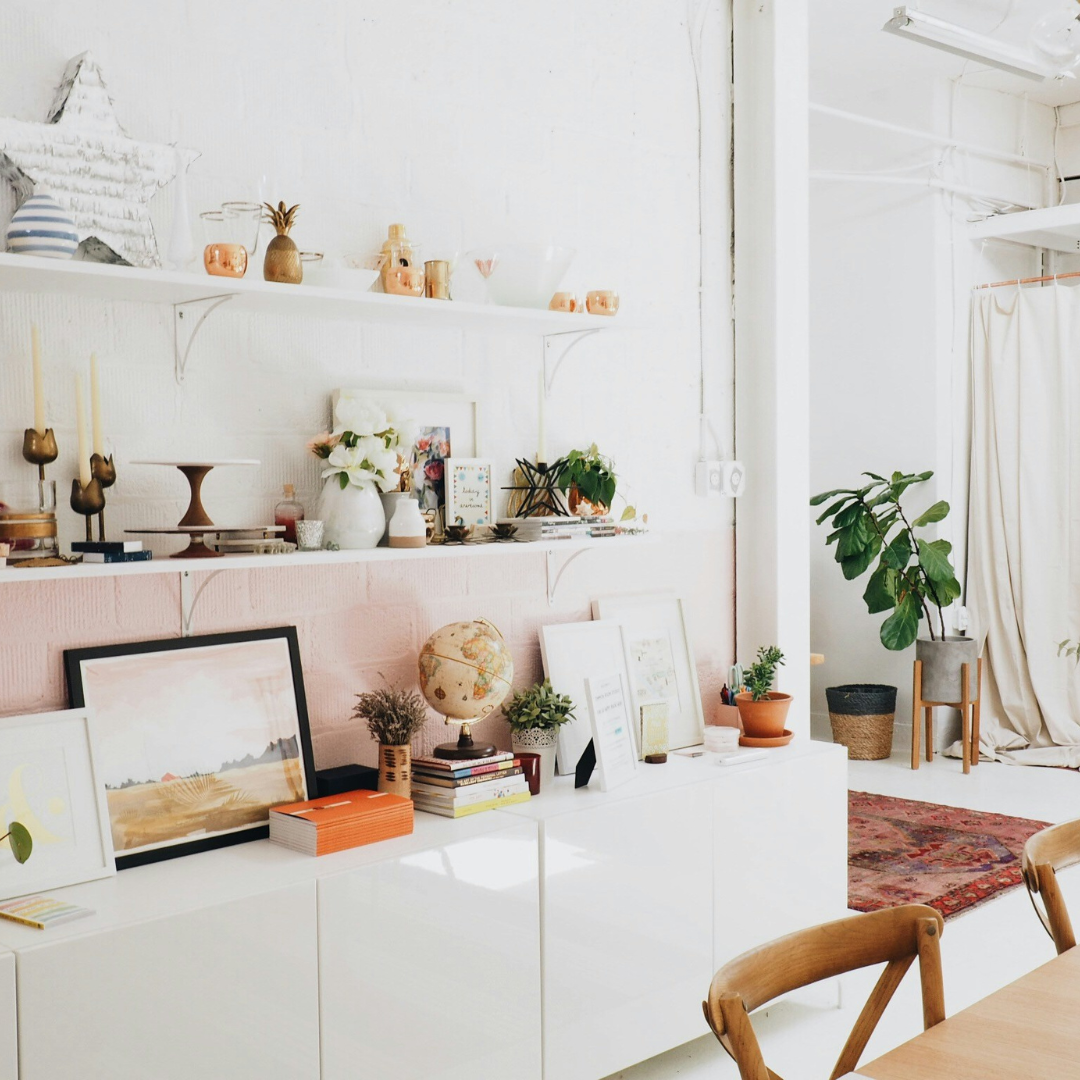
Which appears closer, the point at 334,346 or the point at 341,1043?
the point at 341,1043

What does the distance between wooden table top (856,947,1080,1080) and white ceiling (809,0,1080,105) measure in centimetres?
366

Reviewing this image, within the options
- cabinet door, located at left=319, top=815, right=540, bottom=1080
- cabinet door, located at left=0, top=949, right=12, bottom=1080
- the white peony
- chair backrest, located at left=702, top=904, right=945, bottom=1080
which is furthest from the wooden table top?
the white peony

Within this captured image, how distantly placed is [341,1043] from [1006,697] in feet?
14.7

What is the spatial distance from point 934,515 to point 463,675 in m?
3.59

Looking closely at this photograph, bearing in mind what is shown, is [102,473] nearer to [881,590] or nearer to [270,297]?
[270,297]

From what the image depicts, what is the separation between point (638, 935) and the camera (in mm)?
2504

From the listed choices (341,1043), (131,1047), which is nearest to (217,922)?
(131,1047)

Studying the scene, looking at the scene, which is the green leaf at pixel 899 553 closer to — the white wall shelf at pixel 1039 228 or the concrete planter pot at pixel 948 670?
the concrete planter pot at pixel 948 670

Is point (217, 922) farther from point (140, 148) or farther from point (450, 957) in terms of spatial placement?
point (140, 148)

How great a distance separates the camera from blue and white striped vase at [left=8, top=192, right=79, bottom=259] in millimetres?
1882

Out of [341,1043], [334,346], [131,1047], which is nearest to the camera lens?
[131,1047]

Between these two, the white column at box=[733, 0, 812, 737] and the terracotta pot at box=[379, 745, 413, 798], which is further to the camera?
the white column at box=[733, 0, 812, 737]

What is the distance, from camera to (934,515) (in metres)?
5.45

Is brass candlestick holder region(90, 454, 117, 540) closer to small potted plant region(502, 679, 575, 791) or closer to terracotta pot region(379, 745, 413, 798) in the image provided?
terracotta pot region(379, 745, 413, 798)
